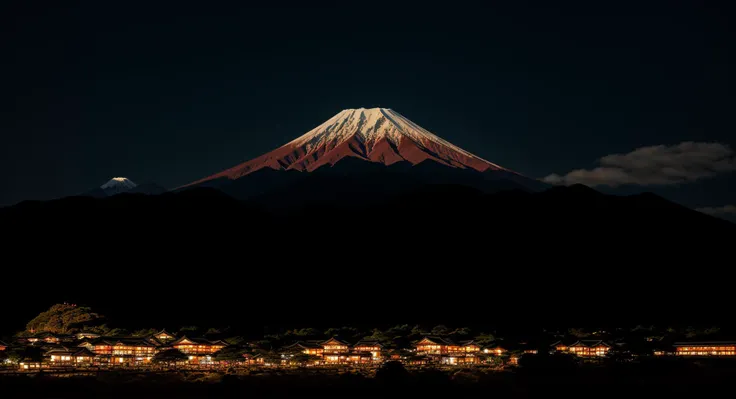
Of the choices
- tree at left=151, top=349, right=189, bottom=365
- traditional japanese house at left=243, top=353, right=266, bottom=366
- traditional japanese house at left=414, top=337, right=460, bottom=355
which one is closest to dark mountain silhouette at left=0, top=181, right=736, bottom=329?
traditional japanese house at left=414, top=337, right=460, bottom=355

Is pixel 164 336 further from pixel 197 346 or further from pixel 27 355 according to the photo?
pixel 27 355

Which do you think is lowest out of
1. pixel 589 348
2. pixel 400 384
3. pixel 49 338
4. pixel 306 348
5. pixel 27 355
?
pixel 400 384

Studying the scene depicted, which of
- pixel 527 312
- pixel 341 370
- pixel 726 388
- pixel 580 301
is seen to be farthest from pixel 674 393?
pixel 580 301

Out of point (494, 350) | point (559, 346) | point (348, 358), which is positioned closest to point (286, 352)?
point (348, 358)

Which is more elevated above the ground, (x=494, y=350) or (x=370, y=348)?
(x=370, y=348)

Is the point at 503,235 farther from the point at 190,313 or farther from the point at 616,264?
the point at 190,313

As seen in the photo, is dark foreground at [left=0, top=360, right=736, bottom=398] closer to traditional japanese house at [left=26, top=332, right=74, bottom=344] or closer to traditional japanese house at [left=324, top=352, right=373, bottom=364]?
traditional japanese house at [left=324, top=352, right=373, bottom=364]

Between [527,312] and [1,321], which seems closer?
[1,321]
